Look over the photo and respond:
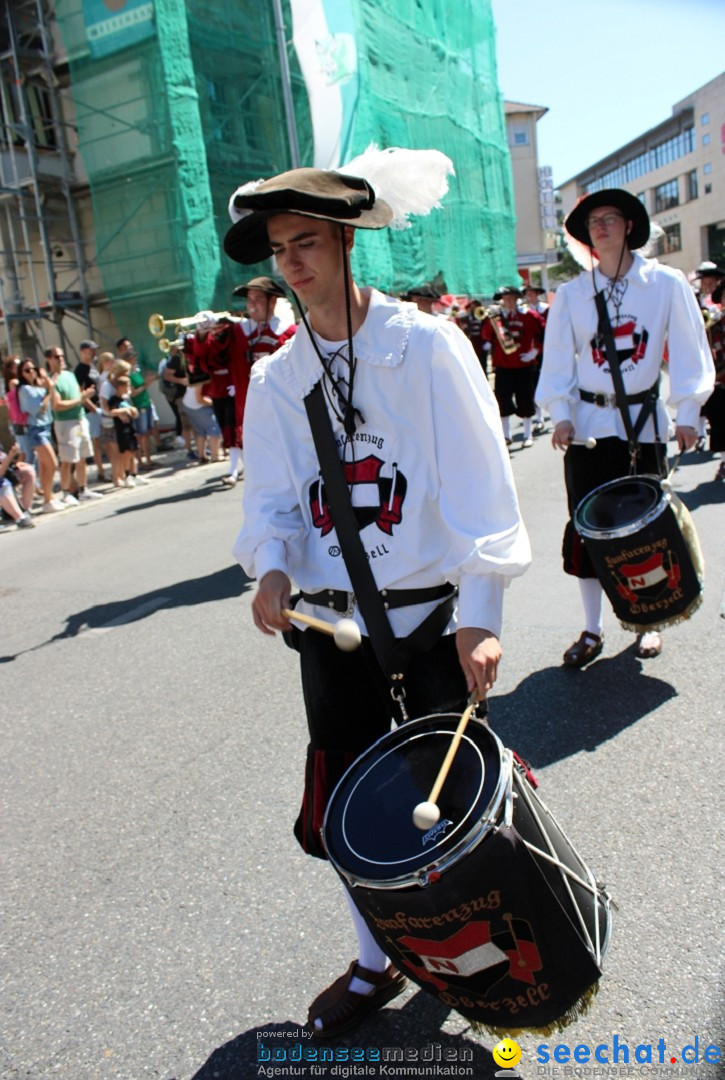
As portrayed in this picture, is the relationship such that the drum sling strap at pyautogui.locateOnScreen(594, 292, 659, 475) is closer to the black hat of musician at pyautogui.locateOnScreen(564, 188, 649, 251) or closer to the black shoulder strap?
the black hat of musician at pyautogui.locateOnScreen(564, 188, 649, 251)

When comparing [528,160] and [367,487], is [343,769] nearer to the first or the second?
[367,487]

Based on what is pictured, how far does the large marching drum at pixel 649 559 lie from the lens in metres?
3.72

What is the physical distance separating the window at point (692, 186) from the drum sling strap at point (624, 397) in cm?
8134

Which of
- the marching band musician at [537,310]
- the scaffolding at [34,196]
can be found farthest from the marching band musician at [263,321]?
the scaffolding at [34,196]

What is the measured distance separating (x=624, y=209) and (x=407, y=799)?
3.25 metres

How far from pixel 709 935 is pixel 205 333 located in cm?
754

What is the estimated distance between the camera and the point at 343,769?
7.22ft

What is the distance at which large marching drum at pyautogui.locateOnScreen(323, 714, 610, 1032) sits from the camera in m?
1.69

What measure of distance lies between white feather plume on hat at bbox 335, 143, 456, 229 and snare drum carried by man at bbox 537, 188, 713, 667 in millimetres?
2122

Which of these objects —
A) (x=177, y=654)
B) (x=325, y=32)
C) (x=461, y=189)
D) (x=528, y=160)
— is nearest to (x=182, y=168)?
(x=325, y=32)

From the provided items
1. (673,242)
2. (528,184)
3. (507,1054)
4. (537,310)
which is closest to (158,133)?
(537,310)

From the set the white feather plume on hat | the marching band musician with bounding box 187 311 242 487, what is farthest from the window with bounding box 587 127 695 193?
the white feather plume on hat

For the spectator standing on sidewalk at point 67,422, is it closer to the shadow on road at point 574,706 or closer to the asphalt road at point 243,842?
the asphalt road at point 243,842

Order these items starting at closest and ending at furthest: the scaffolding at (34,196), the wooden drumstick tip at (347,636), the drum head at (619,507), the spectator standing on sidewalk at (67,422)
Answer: the wooden drumstick tip at (347,636) < the drum head at (619,507) < the spectator standing on sidewalk at (67,422) < the scaffolding at (34,196)
